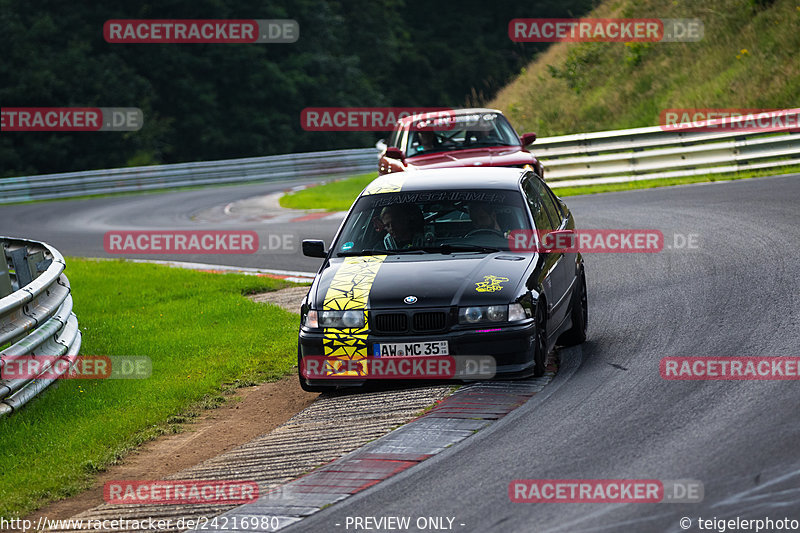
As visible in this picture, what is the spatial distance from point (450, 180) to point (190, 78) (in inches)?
1652

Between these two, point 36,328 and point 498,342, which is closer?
point 498,342

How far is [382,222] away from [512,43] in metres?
59.6

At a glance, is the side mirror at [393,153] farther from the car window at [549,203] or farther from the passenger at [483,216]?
the passenger at [483,216]

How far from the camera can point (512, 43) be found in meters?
66.8

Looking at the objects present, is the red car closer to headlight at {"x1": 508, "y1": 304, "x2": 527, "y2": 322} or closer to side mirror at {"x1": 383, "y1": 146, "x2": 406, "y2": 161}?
side mirror at {"x1": 383, "y1": 146, "x2": 406, "y2": 161}

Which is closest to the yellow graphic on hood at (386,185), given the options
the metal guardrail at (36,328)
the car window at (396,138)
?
the metal guardrail at (36,328)

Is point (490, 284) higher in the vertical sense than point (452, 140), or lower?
lower

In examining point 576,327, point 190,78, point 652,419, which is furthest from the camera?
point 190,78

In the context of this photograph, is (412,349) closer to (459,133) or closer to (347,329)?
(347,329)

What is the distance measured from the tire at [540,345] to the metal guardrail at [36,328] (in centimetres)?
388

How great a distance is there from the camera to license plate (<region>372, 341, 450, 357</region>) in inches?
303

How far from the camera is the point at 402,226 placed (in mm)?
8945

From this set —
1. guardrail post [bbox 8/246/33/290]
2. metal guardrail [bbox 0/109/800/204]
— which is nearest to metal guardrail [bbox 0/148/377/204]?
metal guardrail [bbox 0/109/800/204]

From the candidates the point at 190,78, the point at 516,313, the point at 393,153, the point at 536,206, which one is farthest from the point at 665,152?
the point at 190,78
